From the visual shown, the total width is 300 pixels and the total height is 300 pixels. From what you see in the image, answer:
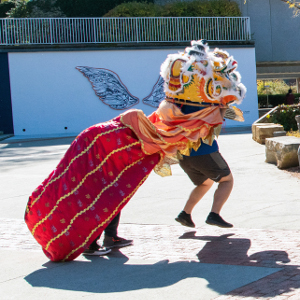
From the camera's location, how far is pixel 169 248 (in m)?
4.61

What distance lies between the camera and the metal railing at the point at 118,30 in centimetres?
2225

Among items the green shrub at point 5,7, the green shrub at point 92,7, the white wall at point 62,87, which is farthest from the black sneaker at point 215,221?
the green shrub at point 5,7

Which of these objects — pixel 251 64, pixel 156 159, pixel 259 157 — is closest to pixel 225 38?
pixel 251 64

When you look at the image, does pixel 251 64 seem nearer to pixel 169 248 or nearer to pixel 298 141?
pixel 298 141

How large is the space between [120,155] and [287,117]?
1086cm

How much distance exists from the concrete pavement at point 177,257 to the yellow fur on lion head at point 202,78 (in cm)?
142

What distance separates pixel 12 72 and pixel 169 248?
18.9 m

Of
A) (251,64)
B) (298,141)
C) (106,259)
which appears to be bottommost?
(106,259)

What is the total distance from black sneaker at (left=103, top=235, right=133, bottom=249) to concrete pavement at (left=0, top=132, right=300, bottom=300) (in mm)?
103

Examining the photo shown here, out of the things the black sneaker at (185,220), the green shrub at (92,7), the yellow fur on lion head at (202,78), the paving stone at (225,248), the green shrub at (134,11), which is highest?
the green shrub at (92,7)

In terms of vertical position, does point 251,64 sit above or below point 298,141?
above

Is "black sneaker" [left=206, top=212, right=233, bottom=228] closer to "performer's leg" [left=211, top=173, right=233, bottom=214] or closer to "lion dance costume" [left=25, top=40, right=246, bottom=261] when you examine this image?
"performer's leg" [left=211, top=173, right=233, bottom=214]

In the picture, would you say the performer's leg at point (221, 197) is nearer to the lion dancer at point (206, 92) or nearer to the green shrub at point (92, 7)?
the lion dancer at point (206, 92)

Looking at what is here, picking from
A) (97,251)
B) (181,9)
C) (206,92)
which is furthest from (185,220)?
(181,9)
